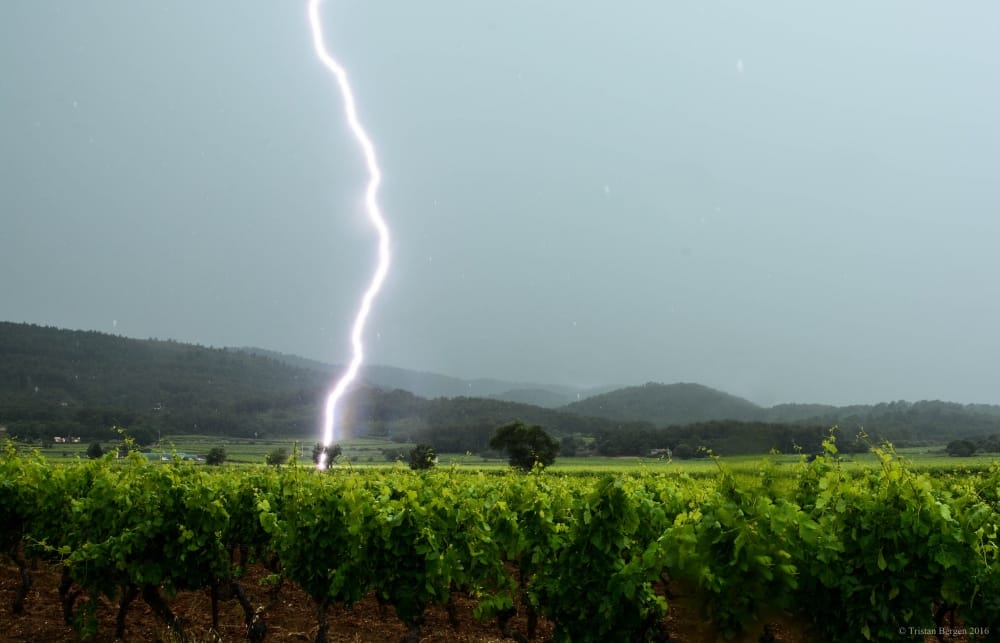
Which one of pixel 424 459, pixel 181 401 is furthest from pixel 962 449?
pixel 181 401

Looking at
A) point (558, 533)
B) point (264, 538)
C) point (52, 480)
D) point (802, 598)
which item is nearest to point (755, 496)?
point (802, 598)

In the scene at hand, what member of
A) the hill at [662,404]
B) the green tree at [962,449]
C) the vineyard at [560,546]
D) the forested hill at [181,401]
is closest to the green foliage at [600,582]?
the vineyard at [560,546]

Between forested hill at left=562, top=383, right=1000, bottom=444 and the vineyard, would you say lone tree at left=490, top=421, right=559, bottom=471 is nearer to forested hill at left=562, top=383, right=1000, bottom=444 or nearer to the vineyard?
forested hill at left=562, top=383, right=1000, bottom=444

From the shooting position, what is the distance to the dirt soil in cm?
956

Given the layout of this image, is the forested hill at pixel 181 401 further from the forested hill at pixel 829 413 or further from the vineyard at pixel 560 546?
the vineyard at pixel 560 546

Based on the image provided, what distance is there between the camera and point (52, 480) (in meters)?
11.3

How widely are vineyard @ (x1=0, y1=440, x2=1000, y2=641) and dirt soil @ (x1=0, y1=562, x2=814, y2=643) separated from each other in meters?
0.18

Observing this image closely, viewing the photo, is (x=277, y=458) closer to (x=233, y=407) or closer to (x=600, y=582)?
(x=600, y=582)

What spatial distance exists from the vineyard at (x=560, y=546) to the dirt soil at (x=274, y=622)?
18 centimetres

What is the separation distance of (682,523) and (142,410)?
143531mm

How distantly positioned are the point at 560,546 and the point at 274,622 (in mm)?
5469

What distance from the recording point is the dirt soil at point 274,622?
376 inches

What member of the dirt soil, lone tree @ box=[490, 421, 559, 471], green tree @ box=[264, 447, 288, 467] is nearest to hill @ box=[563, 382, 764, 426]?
lone tree @ box=[490, 421, 559, 471]

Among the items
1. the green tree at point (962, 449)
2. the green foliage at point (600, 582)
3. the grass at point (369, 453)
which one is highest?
the green foliage at point (600, 582)
